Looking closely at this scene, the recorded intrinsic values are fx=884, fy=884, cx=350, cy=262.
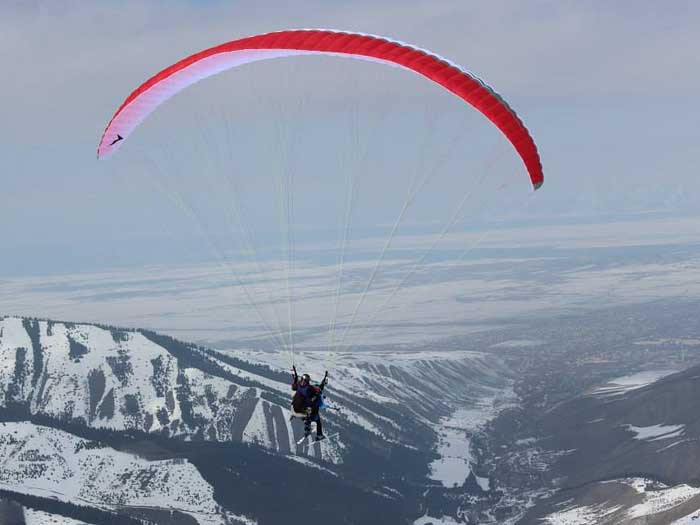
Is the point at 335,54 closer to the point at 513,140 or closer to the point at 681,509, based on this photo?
the point at 513,140

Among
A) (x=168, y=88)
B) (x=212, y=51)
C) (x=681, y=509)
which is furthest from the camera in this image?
(x=681, y=509)

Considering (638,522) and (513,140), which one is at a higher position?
(513,140)

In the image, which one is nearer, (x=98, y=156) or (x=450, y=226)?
(x=450, y=226)

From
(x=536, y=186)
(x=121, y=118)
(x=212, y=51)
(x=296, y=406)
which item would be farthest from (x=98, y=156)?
(x=536, y=186)

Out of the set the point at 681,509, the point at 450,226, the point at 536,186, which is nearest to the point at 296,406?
the point at 450,226

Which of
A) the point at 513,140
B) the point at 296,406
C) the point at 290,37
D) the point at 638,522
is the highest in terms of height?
the point at 290,37

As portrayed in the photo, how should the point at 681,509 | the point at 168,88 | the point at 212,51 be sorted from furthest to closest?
1. the point at 681,509
2. the point at 168,88
3. the point at 212,51
